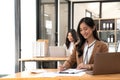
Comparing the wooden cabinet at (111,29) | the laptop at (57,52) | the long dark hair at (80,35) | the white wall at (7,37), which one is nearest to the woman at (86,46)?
the long dark hair at (80,35)

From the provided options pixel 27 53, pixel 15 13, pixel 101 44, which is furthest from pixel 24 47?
pixel 101 44

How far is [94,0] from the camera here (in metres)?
9.42

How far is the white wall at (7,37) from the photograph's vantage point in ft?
15.4

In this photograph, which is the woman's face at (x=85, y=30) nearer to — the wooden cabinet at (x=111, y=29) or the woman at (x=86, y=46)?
the woman at (x=86, y=46)

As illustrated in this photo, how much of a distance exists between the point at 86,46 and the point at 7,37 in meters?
2.69

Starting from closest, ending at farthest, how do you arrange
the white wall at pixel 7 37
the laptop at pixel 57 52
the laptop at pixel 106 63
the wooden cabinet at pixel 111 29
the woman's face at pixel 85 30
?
the laptop at pixel 106 63
the woman's face at pixel 85 30
the white wall at pixel 7 37
the laptop at pixel 57 52
the wooden cabinet at pixel 111 29

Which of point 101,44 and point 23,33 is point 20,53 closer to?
point 23,33

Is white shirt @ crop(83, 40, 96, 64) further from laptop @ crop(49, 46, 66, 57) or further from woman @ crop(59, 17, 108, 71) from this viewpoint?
laptop @ crop(49, 46, 66, 57)

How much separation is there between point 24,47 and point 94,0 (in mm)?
4553

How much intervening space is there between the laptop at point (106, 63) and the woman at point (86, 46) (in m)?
0.35

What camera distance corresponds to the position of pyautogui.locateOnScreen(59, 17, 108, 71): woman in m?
2.43

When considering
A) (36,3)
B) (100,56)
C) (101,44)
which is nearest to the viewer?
(100,56)

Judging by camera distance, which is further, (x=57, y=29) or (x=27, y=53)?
(x=57, y=29)

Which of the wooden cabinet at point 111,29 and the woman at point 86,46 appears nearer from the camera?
the woman at point 86,46
